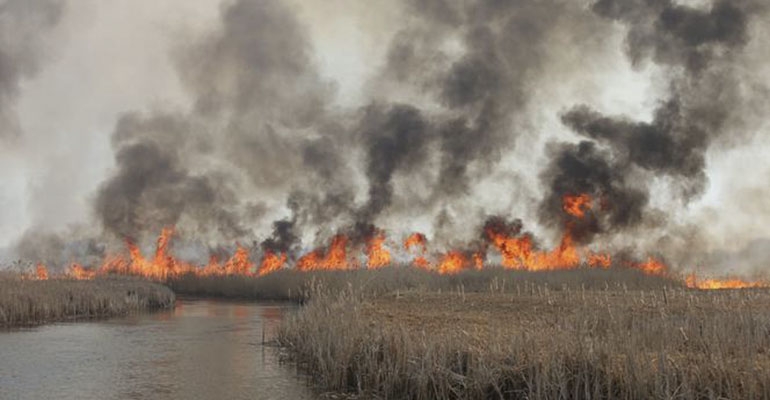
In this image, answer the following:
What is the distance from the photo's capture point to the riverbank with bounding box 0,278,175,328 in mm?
35844

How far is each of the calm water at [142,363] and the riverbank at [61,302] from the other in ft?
9.50

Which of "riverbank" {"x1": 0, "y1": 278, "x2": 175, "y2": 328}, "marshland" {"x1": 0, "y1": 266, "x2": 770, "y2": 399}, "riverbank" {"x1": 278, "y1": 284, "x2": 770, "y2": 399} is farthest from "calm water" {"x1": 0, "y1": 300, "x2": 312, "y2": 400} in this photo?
"riverbank" {"x1": 0, "y1": 278, "x2": 175, "y2": 328}

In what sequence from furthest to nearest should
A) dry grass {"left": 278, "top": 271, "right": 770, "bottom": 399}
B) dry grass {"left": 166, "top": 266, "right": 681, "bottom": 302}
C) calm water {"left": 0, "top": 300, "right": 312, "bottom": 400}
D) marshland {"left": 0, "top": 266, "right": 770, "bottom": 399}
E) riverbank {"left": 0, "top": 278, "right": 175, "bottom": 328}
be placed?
1. dry grass {"left": 166, "top": 266, "right": 681, "bottom": 302}
2. riverbank {"left": 0, "top": 278, "right": 175, "bottom": 328}
3. calm water {"left": 0, "top": 300, "right": 312, "bottom": 400}
4. marshland {"left": 0, "top": 266, "right": 770, "bottom": 399}
5. dry grass {"left": 278, "top": 271, "right": 770, "bottom": 399}

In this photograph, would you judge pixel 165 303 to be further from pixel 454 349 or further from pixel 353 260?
pixel 454 349

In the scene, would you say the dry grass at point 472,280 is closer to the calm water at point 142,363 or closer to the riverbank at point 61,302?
the riverbank at point 61,302

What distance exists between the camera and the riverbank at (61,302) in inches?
1411

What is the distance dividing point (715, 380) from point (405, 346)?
7.09 metres

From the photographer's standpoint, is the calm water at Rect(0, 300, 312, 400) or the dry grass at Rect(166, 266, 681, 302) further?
the dry grass at Rect(166, 266, 681, 302)

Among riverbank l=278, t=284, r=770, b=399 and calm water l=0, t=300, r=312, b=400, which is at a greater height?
riverbank l=278, t=284, r=770, b=399

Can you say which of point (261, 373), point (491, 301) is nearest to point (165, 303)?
point (491, 301)

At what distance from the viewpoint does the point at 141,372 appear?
21422 millimetres

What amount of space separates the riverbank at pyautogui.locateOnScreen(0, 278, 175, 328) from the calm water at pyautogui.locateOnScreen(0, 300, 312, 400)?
114 inches

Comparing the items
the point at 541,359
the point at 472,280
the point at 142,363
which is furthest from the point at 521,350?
the point at 472,280

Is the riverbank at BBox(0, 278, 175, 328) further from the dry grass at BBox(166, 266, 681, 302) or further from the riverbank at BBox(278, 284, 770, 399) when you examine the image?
the riverbank at BBox(278, 284, 770, 399)
